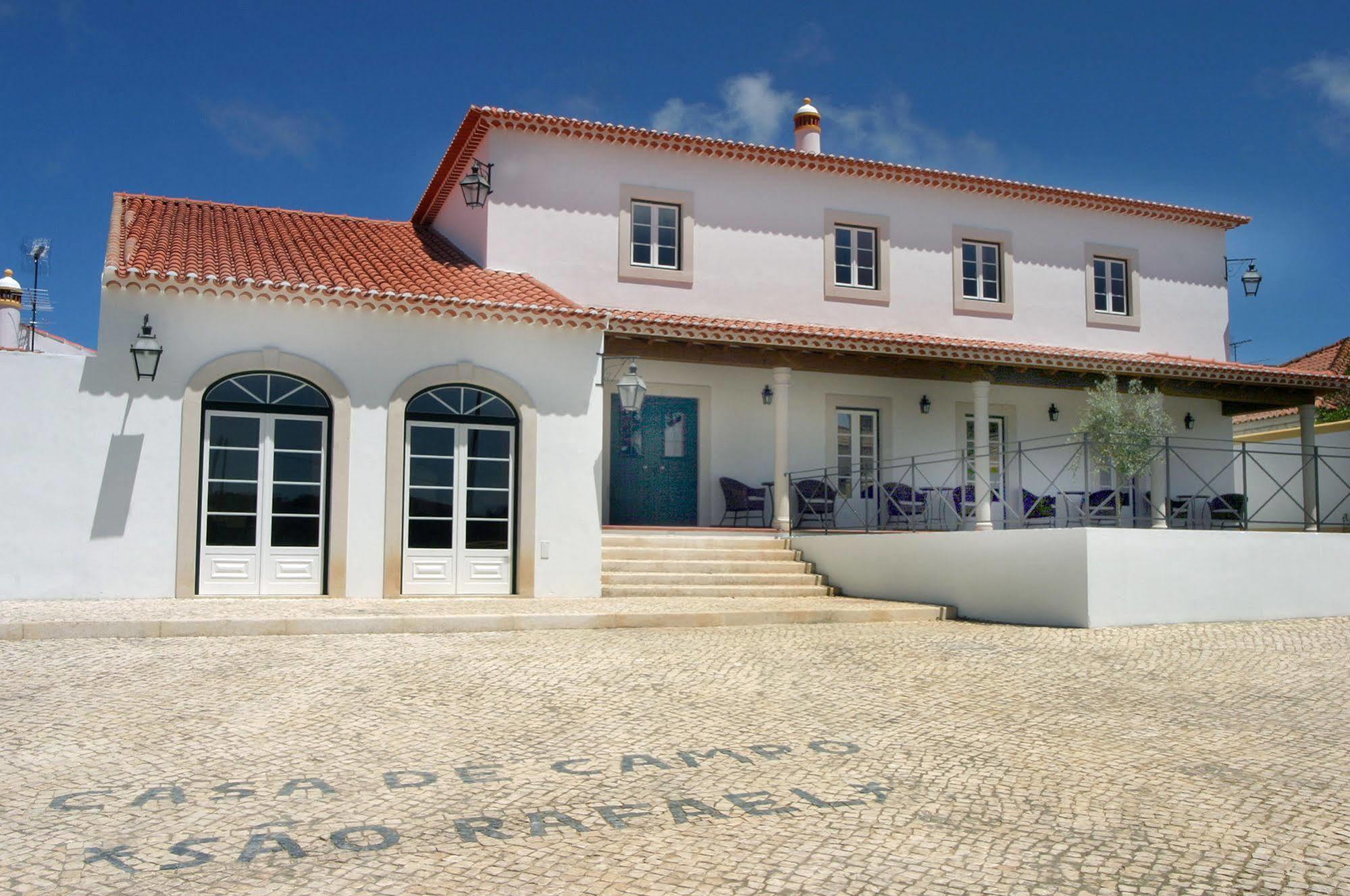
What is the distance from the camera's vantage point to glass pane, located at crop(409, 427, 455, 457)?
12.5m

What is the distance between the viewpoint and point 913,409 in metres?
17.3

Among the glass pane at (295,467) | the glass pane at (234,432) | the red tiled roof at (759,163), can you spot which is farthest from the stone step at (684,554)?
the red tiled roof at (759,163)

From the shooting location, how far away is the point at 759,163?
54.5 ft

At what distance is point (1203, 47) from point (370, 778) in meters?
13.8

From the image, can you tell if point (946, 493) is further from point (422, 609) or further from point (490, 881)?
point (490, 881)

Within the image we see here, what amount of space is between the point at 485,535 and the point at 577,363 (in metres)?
2.32

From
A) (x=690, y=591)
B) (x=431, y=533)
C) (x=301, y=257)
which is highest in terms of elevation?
(x=301, y=257)

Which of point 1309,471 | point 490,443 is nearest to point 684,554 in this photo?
point 490,443

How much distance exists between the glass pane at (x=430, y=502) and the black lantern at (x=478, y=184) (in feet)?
15.5

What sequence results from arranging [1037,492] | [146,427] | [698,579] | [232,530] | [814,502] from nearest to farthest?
[146,427] < [232,530] < [698,579] < [814,502] < [1037,492]

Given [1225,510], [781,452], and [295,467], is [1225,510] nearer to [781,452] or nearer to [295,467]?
[781,452]

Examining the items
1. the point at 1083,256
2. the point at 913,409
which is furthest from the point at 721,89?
the point at 1083,256

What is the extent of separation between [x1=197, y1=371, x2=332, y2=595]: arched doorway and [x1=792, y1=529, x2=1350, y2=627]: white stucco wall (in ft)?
22.5

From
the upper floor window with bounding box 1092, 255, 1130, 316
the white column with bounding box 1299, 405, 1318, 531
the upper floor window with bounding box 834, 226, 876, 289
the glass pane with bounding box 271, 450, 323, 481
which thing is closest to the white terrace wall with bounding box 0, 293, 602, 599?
the glass pane with bounding box 271, 450, 323, 481
